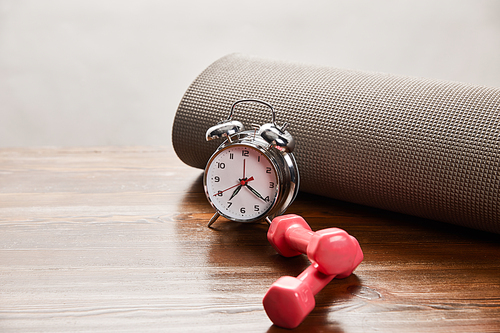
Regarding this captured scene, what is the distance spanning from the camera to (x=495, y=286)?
23.8 inches

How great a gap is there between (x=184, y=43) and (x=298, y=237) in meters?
1.18

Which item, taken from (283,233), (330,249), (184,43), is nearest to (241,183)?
(283,233)

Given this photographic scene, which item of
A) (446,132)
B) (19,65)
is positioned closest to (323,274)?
(446,132)

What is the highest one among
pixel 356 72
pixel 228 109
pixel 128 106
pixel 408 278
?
pixel 356 72

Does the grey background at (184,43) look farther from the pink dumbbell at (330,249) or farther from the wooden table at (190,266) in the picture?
the pink dumbbell at (330,249)

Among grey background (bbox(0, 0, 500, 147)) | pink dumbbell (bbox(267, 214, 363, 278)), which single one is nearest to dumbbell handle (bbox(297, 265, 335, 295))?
pink dumbbell (bbox(267, 214, 363, 278))

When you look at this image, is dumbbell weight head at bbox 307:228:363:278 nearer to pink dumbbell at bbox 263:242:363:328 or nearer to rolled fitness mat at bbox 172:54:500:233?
pink dumbbell at bbox 263:242:363:328

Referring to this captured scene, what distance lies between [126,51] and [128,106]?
0.21 m

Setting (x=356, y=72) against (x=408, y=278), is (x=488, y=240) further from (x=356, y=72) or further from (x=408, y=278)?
(x=356, y=72)

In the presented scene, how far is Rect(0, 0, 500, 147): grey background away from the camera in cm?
155

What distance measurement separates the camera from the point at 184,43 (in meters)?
1.61

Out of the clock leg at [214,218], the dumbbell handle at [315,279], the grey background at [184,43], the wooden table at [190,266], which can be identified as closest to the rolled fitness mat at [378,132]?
the wooden table at [190,266]

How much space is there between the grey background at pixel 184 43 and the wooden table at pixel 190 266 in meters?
0.78

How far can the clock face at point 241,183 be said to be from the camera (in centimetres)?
74
